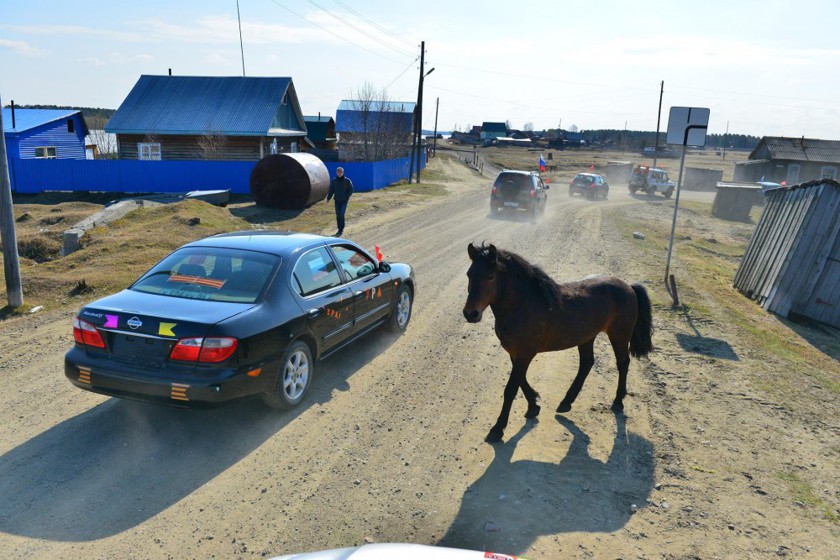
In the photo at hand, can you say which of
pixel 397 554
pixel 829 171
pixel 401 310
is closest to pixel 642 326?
pixel 401 310

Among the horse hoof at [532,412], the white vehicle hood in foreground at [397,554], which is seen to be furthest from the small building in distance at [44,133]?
the white vehicle hood in foreground at [397,554]

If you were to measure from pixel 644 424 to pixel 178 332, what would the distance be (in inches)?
186

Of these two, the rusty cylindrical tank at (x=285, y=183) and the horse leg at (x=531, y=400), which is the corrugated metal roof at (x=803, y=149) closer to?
the rusty cylindrical tank at (x=285, y=183)

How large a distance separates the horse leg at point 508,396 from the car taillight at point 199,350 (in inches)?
103

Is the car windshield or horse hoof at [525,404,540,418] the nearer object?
the car windshield

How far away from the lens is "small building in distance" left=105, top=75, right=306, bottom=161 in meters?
36.7

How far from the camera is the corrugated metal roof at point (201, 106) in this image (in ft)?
121

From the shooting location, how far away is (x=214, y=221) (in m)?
18.1

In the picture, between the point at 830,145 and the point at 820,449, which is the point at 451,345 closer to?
the point at 820,449

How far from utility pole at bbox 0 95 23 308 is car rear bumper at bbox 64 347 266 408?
218 inches

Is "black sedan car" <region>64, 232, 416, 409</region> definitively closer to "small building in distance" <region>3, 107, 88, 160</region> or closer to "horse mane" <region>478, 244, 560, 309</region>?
"horse mane" <region>478, 244, 560, 309</region>

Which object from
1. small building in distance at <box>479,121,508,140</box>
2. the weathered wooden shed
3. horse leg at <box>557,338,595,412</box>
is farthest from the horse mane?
small building in distance at <box>479,121,508,140</box>

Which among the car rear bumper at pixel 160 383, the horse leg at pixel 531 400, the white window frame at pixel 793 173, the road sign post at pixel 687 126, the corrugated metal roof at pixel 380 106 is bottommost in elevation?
the horse leg at pixel 531 400

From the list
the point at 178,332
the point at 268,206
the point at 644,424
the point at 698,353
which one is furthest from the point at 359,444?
the point at 268,206
